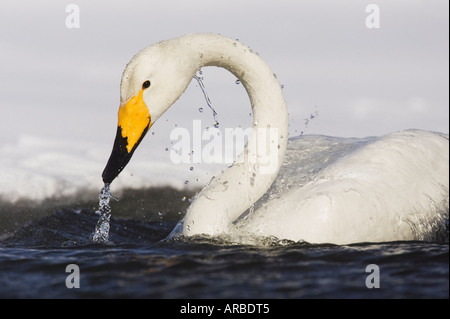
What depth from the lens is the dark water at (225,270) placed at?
274 inches

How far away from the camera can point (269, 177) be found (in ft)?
31.2

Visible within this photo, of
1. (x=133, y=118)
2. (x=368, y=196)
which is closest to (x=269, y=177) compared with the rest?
(x=368, y=196)

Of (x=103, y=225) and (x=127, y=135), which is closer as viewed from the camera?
(x=127, y=135)

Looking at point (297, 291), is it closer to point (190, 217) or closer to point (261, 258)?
point (261, 258)

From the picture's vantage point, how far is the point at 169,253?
8.43m

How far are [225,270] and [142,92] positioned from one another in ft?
7.39

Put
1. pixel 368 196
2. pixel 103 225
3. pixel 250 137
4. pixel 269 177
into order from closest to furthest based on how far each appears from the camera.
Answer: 1. pixel 368 196
2. pixel 269 177
3. pixel 250 137
4. pixel 103 225

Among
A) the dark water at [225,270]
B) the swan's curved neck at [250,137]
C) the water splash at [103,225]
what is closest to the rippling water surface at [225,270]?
the dark water at [225,270]

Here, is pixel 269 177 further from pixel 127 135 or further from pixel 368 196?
pixel 127 135

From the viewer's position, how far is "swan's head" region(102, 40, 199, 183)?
343 inches

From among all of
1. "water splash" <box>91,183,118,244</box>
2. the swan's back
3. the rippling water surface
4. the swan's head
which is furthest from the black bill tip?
the swan's back

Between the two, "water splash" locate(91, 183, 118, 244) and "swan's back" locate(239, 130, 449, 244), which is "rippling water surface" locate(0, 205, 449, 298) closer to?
"swan's back" locate(239, 130, 449, 244)
